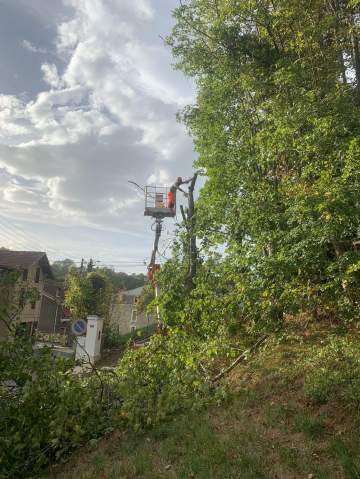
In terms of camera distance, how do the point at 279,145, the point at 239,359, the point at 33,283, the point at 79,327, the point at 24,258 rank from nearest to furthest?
1. the point at 239,359
2. the point at 279,145
3. the point at 79,327
4. the point at 33,283
5. the point at 24,258

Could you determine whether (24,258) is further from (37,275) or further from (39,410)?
(39,410)

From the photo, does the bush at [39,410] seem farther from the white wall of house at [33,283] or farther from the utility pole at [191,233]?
the white wall of house at [33,283]

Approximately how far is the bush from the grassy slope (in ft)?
1.29

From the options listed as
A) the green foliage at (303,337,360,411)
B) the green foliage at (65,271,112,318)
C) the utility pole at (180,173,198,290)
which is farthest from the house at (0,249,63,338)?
the green foliage at (303,337,360,411)

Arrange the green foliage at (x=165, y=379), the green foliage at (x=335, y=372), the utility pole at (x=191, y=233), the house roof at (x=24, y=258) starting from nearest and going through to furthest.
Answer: the green foliage at (x=335, y=372), the green foliage at (x=165, y=379), the utility pole at (x=191, y=233), the house roof at (x=24, y=258)

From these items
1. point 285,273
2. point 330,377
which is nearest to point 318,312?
point 285,273

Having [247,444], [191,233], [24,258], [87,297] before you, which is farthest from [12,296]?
[24,258]

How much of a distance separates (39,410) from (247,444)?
348 cm

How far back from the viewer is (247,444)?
4.80m

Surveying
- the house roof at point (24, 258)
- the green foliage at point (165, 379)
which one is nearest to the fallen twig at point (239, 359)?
the green foliage at point (165, 379)

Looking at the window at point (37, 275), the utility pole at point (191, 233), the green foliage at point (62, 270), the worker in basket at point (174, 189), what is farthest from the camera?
the green foliage at point (62, 270)

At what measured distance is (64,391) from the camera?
6.02 metres

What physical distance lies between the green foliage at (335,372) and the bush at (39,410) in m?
3.52

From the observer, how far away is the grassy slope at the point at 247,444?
4207 millimetres
